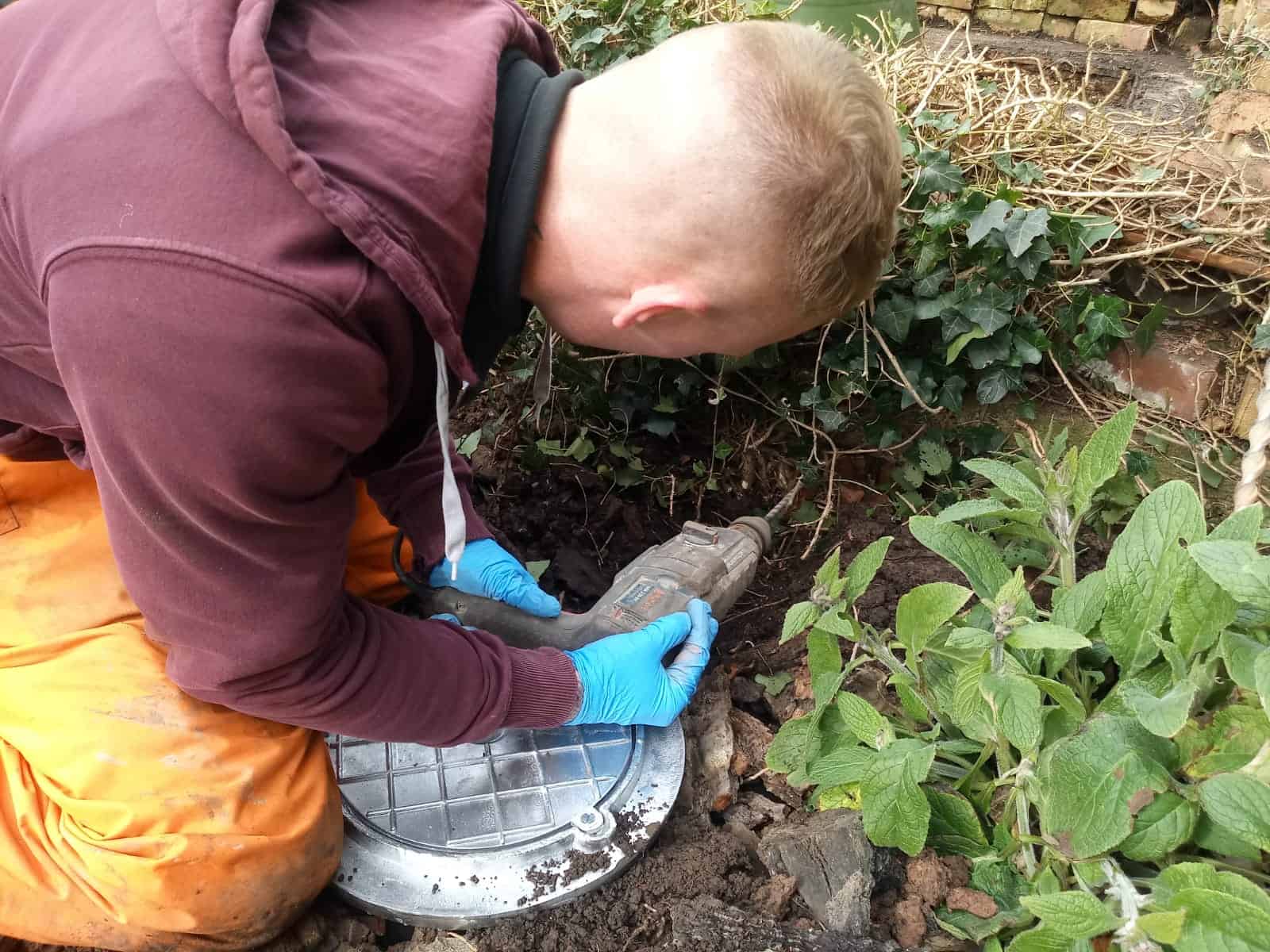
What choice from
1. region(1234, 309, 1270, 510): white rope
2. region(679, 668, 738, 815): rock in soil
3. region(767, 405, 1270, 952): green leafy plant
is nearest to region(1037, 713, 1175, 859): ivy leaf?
region(767, 405, 1270, 952): green leafy plant

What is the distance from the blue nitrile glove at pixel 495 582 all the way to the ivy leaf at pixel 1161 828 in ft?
4.03

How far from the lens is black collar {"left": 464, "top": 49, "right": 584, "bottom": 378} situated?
1.17 m

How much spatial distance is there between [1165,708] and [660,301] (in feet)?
2.55

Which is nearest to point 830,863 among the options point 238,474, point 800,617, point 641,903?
point 641,903

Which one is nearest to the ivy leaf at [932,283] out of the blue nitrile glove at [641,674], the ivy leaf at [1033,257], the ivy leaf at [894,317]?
the ivy leaf at [894,317]

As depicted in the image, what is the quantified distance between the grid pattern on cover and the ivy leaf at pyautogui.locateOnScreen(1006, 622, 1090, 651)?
884mm

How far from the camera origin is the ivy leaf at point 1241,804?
912 mm

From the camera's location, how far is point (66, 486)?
158 centimetres

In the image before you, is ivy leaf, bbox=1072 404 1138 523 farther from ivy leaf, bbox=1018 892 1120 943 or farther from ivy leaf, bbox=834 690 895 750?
ivy leaf, bbox=1018 892 1120 943

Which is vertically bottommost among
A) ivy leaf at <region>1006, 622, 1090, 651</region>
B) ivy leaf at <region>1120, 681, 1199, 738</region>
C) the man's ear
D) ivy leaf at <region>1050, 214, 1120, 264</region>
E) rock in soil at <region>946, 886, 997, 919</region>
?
rock in soil at <region>946, 886, 997, 919</region>

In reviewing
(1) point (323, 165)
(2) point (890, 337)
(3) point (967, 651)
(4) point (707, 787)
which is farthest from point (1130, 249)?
(1) point (323, 165)

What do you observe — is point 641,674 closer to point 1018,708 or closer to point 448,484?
point 448,484

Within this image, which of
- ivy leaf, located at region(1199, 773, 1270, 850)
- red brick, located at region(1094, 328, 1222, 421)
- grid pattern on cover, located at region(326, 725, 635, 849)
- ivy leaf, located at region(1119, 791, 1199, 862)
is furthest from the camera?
red brick, located at region(1094, 328, 1222, 421)

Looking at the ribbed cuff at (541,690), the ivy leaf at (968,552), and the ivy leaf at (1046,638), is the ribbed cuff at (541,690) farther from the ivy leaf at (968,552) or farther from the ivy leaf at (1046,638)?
the ivy leaf at (1046,638)
